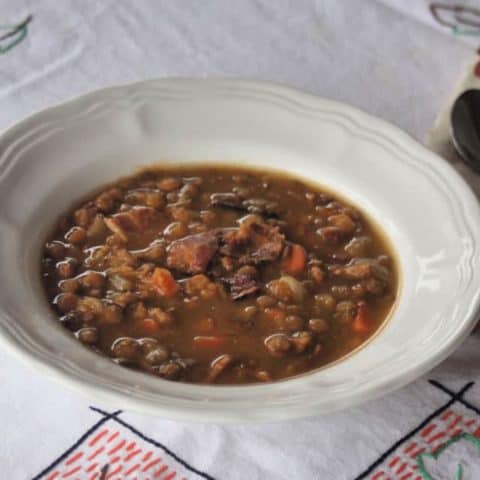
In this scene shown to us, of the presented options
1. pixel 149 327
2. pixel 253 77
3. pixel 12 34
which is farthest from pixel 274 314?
pixel 12 34

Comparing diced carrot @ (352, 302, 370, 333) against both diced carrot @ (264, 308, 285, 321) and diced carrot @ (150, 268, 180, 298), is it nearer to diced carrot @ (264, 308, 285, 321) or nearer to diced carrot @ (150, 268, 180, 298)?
diced carrot @ (264, 308, 285, 321)

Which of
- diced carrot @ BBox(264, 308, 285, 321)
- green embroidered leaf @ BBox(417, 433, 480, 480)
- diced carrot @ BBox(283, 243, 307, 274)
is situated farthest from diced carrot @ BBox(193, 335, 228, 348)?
green embroidered leaf @ BBox(417, 433, 480, 480)

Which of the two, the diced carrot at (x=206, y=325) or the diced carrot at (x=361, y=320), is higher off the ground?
the diced carrot at (x=206, y=325)

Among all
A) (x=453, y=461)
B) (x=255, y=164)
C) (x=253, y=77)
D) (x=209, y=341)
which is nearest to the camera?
(x=453, y=461)

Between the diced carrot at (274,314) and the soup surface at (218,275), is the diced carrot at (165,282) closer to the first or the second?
the soup surface at (218,275)

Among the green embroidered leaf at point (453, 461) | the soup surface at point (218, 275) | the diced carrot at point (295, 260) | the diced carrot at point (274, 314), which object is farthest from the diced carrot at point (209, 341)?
the green embroidered leaf at point (453, 461)

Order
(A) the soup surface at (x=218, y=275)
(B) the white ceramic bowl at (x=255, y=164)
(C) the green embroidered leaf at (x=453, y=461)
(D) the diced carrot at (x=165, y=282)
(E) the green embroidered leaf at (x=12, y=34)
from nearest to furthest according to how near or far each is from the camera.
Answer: (B) the white ceramic bowl at (x=255, y=164) < (C) the green embroidered leaf at (x=453, y=461) < (A) the soup surface at (x=218, y=275) < (D) the diced carrot at (x=165, y=282) < (E) the green embroidered leaf at (x=12, y=34)

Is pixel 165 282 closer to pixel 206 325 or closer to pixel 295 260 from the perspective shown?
pixel 206 325
